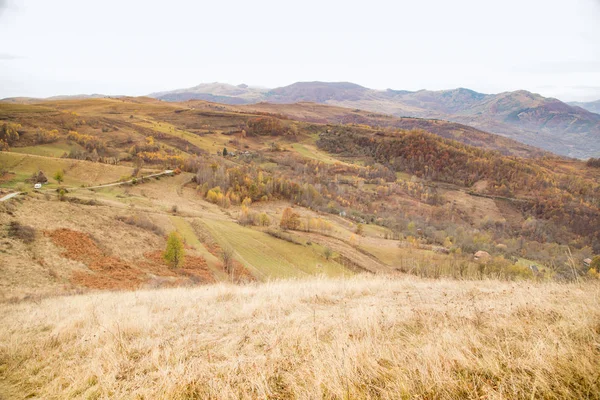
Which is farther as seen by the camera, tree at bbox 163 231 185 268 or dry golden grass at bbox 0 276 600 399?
tree at bbox 163 231 185 268

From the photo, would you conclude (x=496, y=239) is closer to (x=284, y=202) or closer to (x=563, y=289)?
(x=284, y=202)

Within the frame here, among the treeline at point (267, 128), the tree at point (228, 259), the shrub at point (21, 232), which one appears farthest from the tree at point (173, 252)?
the treeline at point (267, 128)

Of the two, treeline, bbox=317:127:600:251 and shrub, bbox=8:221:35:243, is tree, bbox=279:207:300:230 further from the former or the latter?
treeline, bbox=317:127:600:251

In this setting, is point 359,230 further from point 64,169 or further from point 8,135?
point 8,135

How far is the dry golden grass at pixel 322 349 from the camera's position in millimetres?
2930

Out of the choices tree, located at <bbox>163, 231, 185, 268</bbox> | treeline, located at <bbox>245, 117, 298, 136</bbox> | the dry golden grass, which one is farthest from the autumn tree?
treeline, located at <bbox>245, 117, 298, 136</bbox>

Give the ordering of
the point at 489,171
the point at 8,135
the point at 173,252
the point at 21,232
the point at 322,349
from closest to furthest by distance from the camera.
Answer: the point at 322,349
the point at 21,232
the point at 173,252
the point at 8,135
the point at 489,171

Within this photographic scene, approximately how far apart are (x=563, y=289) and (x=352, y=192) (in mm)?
86873

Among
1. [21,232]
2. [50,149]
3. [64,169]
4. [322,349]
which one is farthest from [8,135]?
[322,349]

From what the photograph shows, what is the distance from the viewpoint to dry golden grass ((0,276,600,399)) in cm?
293

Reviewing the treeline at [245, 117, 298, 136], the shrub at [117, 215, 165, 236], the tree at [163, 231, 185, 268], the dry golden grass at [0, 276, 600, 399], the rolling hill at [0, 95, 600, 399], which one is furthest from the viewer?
the treeline at [245, 117, 298, 136]

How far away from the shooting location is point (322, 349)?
417 centimetres

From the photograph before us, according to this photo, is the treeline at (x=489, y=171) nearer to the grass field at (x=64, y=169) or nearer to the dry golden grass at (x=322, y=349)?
the dry golden grass at (x=322, y=349)

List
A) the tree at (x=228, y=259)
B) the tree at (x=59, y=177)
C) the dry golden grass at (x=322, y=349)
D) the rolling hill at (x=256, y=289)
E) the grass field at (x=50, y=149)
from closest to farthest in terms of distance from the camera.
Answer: the dry golden grass at (x=322, y=349)
the rolling hill at (x=256, y=289)
the tree at (x=228, y=259)
the tree at (x=59, y=177)
the grass field at (x=50, y=149)
